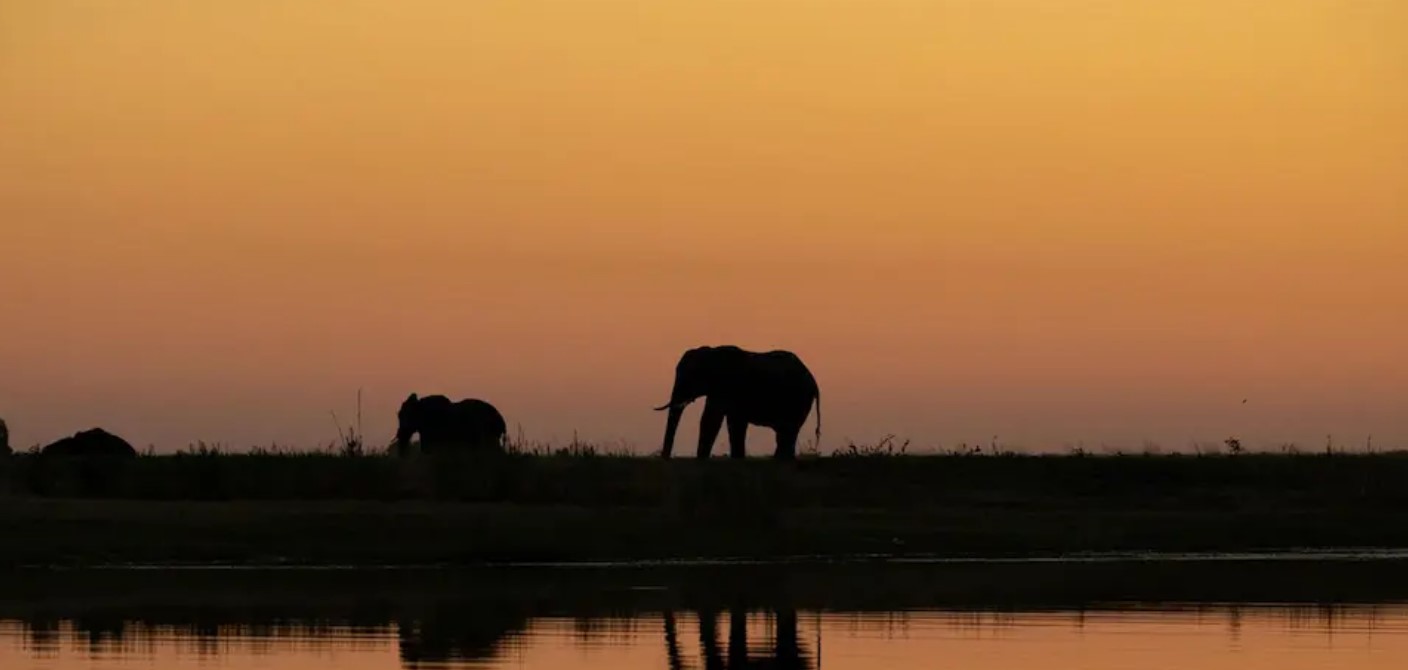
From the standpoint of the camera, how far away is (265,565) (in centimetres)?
3216

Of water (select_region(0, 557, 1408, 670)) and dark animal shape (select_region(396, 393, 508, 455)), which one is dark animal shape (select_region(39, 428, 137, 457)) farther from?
water (select_region(0, 557, 1408, 670))

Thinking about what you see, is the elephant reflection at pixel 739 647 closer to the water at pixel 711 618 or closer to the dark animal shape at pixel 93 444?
the water at pixel 711 618

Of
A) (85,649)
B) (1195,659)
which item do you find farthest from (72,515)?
(1195,659)

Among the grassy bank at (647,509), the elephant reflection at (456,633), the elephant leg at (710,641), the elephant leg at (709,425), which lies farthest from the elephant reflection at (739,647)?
the elephant leg at (709,425)

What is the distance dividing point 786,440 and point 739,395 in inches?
47.9

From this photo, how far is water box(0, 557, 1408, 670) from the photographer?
22.5 meters

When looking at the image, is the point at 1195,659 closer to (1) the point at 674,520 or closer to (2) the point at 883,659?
(2) the point at 883,659

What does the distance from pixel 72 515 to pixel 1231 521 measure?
57.5ft

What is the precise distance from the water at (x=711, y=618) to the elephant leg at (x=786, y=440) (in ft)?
46.7

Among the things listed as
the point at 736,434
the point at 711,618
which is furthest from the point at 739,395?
the point at 711,618

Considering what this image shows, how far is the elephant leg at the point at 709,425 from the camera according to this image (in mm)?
48000

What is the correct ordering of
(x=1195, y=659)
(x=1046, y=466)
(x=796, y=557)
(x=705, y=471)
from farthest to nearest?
(x=1046, y=466), (x=705, y=471), (x=796, y=557), (x=1195, y=659)

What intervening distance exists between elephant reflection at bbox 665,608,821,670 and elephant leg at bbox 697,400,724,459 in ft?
69.7

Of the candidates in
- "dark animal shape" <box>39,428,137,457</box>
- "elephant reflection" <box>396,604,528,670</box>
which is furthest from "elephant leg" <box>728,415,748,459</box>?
"elephant reflection" <box>396,604,528,670</box>
